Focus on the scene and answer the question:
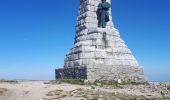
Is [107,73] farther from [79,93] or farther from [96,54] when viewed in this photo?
[79,93]

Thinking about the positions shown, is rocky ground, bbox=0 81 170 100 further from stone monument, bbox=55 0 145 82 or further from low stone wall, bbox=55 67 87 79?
stone monument, bbox=55 0 145 82

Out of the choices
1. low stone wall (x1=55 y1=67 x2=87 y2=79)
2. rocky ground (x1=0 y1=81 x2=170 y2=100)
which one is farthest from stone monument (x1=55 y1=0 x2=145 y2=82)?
rocky ground (x1=0 y1=81 x2=170 y2=100)

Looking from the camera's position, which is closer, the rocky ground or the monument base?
the rocky ground

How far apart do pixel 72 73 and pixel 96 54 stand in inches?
113

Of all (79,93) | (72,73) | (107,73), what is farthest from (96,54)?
(79,93)

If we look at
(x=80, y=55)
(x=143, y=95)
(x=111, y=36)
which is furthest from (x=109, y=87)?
(x=111, y=36)

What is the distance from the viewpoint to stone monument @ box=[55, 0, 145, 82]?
89.6ft

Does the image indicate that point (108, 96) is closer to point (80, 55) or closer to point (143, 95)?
point (143, 95)

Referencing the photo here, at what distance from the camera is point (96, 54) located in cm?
2812

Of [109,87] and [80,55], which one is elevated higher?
[80,55]

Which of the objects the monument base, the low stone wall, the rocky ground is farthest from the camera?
the low stone wall

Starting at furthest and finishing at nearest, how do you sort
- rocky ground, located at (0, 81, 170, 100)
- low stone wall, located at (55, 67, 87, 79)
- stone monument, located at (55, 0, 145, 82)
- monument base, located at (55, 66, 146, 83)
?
stone monument, located at (55, 0, 145, 82)
low stone wall, located at (55, 67, 87, 79)
monument base, located at (55, 66, 146, 83)
rocky ground, located at (0, 81, 170, 100)

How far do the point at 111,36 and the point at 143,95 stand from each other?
938 centimetres

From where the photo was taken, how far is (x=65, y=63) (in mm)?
30594
